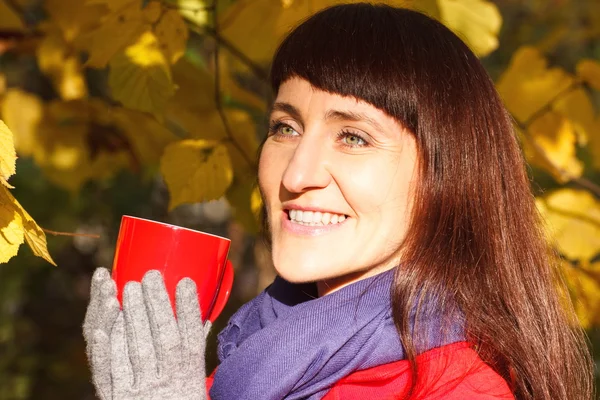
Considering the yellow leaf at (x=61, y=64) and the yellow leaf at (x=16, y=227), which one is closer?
the yellow leaf at (x=16, y=227)

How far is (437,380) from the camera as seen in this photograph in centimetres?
150

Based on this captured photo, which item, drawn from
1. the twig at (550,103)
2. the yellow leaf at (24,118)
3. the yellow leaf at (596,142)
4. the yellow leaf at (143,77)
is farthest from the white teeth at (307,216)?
the yellow leaf at (24,118)

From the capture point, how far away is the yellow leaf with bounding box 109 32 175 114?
1990 mm

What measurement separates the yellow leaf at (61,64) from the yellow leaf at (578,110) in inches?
57.8

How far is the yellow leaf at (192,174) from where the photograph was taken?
6.66 ft

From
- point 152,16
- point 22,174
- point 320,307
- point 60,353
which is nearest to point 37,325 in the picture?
point 60,353

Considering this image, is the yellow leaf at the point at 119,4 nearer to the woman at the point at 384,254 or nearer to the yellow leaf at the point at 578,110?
the woman at the point at 384,254

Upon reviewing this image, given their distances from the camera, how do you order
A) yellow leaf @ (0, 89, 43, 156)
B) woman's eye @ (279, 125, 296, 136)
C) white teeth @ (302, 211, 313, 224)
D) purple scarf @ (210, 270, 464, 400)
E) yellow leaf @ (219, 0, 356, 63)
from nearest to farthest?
1. purple scarf @ (210, 270, 464, 400)
2. white teeth @ (302, 211, 313, 224)
3. woman's eye @ (279, 125, 296, 136)
4. yellow leaf @ (219, 0, 356, 63)
5. yellow leaf @ (0, 89, 43, 156)

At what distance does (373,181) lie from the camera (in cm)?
161

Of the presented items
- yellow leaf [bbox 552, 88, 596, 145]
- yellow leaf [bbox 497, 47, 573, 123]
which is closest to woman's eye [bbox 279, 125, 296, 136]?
yellow leaf [bbox 497, 47, 573, 123]

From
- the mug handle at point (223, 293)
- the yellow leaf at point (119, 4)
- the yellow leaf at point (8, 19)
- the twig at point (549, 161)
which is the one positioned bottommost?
the mug handle at point (223, 293)

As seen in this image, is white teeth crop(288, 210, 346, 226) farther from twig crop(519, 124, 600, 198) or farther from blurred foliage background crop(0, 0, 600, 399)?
twig crop(519, 124, 600, 198)

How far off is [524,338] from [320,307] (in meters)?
0.40

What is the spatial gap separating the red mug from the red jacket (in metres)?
0.35
